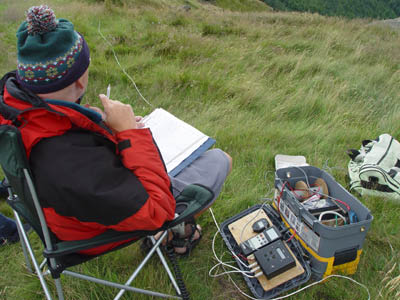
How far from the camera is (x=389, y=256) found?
2250 millimetres

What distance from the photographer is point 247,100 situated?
4152 millimetres

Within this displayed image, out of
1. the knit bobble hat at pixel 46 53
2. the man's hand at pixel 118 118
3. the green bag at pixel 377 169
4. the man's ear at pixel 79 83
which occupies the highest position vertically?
the knit bobble hat at pixel 46 53

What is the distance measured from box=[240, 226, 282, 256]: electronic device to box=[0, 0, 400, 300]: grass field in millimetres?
177

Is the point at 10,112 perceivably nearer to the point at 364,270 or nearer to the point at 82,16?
the point at 364,270

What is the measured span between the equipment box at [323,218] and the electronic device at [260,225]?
5.8 inches

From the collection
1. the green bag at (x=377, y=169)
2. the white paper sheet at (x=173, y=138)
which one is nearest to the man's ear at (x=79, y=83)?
the white paper sheet at (x=173, y=138)

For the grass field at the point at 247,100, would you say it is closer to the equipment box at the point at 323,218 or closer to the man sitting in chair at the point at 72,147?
the equipment box at the point at 323,218

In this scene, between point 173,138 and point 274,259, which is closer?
point 274,259

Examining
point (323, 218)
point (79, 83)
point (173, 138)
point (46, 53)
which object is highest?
point (46, 53)

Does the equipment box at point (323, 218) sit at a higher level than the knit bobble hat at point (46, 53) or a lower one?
lower

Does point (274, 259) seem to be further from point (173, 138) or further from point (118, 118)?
point (118, 118)

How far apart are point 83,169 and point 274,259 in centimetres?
143

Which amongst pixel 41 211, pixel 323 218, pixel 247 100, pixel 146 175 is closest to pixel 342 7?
pixel 247 100

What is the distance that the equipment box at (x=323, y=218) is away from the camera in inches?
75.2
